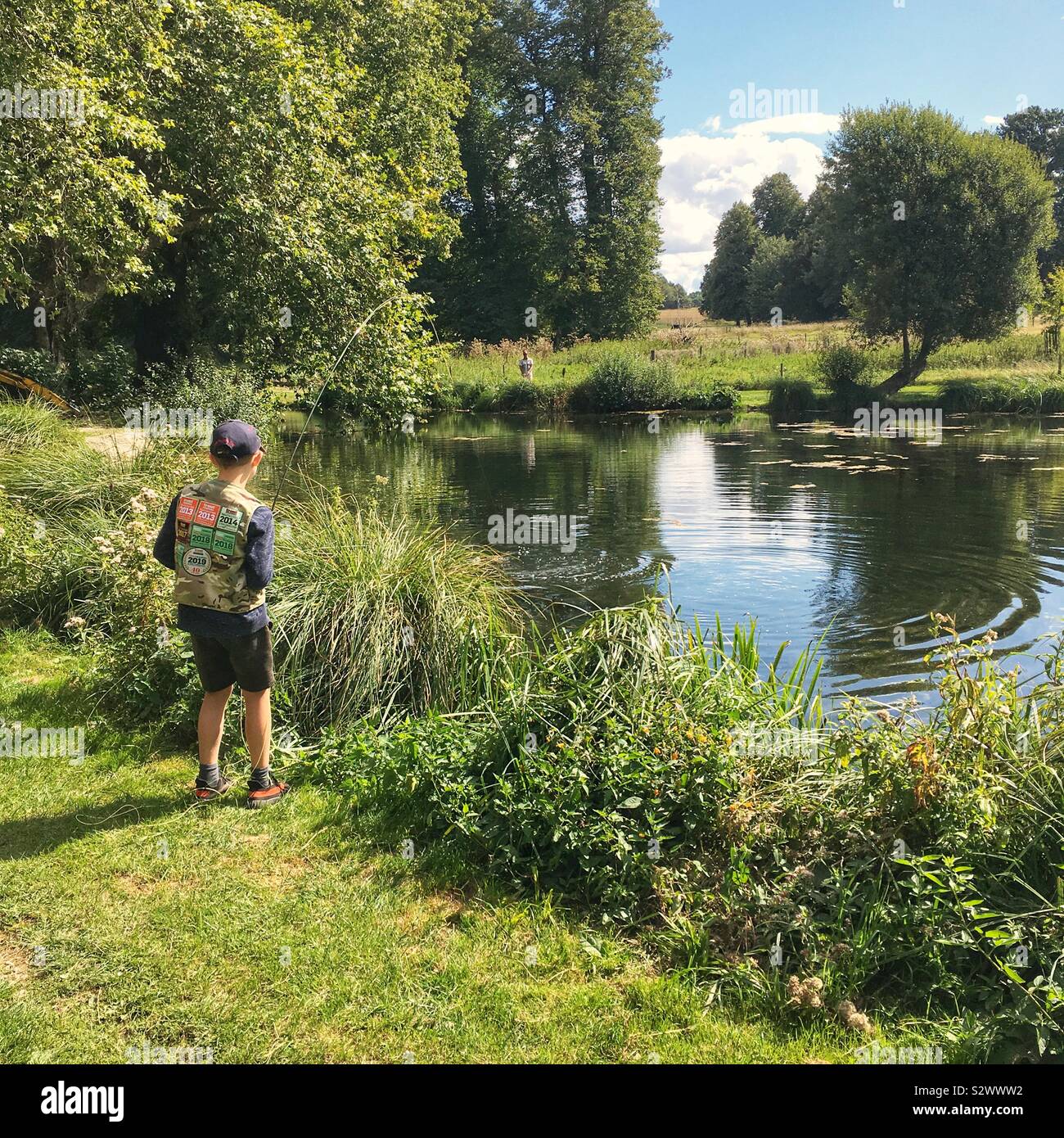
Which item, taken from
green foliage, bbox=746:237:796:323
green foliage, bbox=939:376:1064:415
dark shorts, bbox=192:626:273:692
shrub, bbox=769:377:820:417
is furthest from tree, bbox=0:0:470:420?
green foliage, bbox=746:237:796:323

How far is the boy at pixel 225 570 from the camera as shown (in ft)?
15.6

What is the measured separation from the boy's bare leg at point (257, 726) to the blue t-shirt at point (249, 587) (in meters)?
0.41

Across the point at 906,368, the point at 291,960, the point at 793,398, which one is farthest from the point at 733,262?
the point at 291,960

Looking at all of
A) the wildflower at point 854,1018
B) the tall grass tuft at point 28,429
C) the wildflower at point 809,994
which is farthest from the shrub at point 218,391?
the wildflower at point 854,1018

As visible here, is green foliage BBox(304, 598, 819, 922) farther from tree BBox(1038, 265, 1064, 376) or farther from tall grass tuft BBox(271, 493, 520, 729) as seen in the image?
A: tree BBox(1038, 265, 1064, 376)

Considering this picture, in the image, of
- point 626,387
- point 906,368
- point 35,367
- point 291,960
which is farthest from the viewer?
point 906,368

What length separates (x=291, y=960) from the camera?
3.61 metres

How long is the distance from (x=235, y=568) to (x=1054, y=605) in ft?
34.4

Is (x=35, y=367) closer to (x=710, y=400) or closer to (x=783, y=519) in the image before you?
(x=783, y=519)

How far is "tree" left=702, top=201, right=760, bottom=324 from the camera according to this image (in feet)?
254

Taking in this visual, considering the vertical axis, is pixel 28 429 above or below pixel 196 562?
above

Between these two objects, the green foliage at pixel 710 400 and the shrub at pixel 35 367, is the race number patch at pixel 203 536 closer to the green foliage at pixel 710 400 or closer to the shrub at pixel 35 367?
the shrub at pixel 35 367

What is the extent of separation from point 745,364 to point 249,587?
44.7 m

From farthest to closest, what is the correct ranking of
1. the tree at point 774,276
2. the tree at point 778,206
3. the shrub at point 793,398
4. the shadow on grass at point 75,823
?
the tree at point 778,206, the tree at point 774,276, the shrub at point 793,398, the shadow on grass at point 75,823
